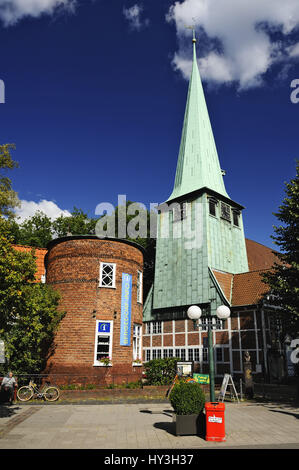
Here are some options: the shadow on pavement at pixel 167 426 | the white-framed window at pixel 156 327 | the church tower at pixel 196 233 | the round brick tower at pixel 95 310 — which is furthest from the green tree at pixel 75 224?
the shadow on pavement at pixel 167 426

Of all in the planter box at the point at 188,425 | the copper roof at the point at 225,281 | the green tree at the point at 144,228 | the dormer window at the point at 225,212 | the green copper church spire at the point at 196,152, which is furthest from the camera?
the green tree at the point at 144,228

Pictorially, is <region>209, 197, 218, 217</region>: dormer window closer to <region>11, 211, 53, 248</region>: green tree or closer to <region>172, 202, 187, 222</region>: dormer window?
<region>172, 202, 187, 222</region>: dormer window

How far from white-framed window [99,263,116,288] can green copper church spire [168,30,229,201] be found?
13.2 metres

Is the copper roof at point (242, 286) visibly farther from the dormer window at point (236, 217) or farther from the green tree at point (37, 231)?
the green tree at point (37, 231)

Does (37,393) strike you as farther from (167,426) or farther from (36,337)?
(167,426)

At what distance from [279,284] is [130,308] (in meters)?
7.85

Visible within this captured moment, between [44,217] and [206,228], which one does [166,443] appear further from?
[44,217]

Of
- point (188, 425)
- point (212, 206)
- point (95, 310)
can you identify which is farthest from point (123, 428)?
point (212, 206)

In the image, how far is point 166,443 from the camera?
8141 millimetres

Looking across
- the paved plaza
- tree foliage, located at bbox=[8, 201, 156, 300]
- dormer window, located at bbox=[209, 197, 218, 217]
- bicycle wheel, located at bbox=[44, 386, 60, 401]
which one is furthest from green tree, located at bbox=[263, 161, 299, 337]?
tree foliage, located at bbox=[8, 201, 156, 300]

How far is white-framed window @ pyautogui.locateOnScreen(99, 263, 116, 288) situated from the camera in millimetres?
19228

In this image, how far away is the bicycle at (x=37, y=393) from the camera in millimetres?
15055

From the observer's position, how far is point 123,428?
31.8 feet

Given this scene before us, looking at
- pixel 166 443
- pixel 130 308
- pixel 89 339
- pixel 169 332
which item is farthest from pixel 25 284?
pixel 169 332
